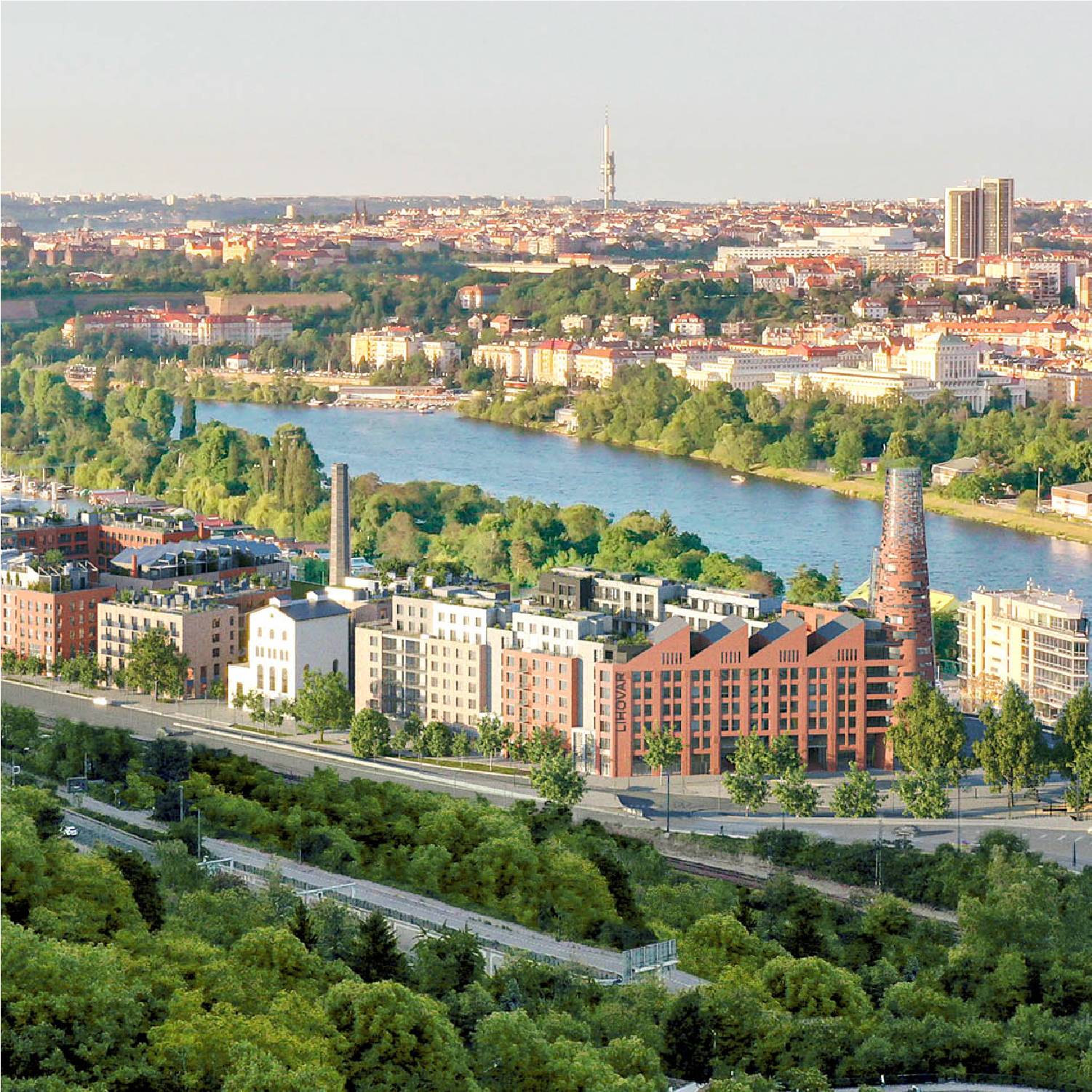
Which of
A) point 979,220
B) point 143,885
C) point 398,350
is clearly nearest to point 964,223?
point 979,220

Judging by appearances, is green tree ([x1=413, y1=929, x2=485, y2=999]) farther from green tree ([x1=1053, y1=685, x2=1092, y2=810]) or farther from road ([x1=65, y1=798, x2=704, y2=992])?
green tree ([x1=1053, y1=685, x2=1092, y2=810])

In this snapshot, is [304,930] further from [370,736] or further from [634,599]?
[634,599]

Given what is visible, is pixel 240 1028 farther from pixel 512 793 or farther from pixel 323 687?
pixel 323 687

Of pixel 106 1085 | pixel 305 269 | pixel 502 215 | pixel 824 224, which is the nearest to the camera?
pixel 106 1085

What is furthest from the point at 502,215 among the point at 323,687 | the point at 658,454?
the point at 323,687

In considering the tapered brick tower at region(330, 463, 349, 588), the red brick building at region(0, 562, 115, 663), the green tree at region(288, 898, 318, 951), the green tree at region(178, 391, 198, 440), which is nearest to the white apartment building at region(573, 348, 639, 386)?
the green tree at region(178, 391, 198, 440)

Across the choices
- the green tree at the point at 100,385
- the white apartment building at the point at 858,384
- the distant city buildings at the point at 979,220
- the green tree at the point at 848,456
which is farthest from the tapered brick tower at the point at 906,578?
the distant city buildings at the point at 979,220

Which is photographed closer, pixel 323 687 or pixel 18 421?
pixel 323 687
